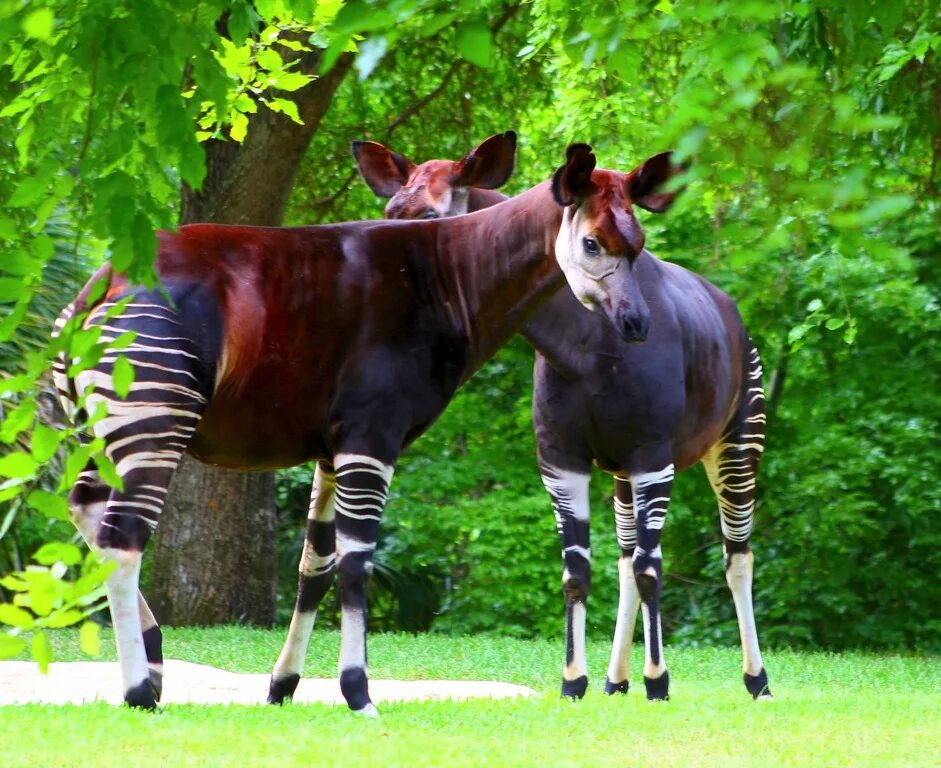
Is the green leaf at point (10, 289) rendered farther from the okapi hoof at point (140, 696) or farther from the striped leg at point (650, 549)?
the striped leg at point (650, 549)

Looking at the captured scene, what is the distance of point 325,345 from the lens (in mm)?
5195

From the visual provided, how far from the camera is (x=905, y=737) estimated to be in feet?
17.4

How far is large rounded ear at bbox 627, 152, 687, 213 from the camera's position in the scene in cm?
530

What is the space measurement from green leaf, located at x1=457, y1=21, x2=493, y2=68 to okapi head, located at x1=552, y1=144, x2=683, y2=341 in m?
2.34

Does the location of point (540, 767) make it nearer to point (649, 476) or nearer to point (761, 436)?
point (649, 476)

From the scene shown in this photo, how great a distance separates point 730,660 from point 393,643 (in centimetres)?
246

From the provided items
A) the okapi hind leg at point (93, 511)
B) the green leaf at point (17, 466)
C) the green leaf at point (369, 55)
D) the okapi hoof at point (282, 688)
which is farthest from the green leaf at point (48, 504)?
the okapi hoof at point (282, 688)

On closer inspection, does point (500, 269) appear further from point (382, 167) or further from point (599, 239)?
point (382, 167)

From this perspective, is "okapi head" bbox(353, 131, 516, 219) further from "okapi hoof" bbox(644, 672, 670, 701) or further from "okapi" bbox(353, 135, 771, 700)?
"okapi hoof" bbox(644, 672, 670, 701)

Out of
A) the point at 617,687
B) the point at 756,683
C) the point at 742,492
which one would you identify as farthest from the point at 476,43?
the point at 756,683

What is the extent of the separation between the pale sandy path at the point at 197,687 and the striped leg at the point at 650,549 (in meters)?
0.74

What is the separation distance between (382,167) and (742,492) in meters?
2.42

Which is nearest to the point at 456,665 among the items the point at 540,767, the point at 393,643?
the point at 393,643

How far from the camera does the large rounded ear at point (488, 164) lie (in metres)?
6.21
